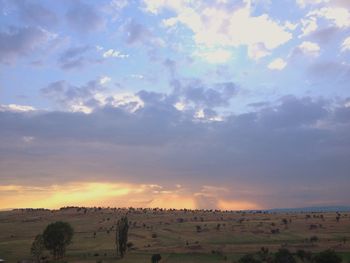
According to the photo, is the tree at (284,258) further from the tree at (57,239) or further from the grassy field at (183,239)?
the tree at (57,239)

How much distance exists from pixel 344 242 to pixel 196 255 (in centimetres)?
4155

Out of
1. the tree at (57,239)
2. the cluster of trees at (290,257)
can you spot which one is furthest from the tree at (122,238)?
the cluster of trees at (290,257)

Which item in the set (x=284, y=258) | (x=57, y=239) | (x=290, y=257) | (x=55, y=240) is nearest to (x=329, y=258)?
(x=290, y=257)

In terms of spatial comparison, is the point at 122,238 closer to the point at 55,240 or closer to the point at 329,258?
the point at 55,240

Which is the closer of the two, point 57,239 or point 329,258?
point 329,258

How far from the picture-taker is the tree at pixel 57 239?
112 metres

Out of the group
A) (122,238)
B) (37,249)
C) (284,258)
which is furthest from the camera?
(122,238)

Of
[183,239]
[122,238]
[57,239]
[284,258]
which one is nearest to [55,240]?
[57,239]

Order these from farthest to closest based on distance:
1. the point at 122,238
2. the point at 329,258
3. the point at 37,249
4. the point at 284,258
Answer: the point at 122,238, the point at 37,249, the point at 284,258, the point at 329,258

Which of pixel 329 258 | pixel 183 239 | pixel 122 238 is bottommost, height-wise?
pixel 329 258

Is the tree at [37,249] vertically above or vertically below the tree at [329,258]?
above

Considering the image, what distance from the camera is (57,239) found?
366ft

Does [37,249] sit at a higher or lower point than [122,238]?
lower

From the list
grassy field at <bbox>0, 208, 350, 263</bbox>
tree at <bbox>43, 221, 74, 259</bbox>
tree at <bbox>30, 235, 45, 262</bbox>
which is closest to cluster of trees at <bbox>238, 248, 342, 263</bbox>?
grassy field at <bbox>0, 208, 350, 263</bbox>
